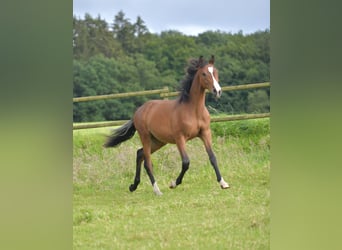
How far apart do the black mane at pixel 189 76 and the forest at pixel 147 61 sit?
0.03m

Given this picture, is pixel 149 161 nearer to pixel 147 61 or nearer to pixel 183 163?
pixel 183 163

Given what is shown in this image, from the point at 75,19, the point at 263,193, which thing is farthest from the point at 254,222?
the point at 75,19

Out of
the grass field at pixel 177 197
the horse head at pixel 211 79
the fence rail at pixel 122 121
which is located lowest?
the grass field at pixel 177 197

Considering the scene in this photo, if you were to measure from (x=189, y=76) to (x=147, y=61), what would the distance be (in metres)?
0.31

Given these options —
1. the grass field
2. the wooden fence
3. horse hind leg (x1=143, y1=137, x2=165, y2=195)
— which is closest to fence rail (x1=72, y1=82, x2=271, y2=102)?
the wooden fence

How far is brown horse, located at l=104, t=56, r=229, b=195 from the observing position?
466 centimetres

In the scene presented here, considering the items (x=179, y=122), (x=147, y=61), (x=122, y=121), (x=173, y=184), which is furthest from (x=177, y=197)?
(x=147, y=61)

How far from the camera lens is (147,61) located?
15.4ft

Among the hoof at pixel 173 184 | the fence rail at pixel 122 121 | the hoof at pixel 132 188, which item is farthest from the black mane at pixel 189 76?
the hoof at pixel 132 188

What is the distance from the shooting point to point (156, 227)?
182 inches

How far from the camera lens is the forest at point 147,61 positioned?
4.64 m

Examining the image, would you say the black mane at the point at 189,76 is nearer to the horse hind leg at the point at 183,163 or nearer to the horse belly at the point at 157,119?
the horse belly at the point at 157,119
